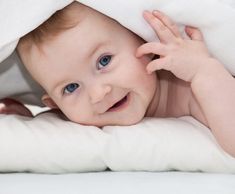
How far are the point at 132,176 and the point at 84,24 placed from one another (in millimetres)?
279

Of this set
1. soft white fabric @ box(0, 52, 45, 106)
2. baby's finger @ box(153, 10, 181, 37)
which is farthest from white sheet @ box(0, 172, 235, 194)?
soft white fabric @ box(0, 52, 45, 106)

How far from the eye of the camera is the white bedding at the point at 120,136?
904 mm

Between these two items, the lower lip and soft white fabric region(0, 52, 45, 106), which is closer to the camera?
the lower lip

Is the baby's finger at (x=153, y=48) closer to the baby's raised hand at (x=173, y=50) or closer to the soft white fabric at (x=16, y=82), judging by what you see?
the baby's raised hand at (x=173, y=50)

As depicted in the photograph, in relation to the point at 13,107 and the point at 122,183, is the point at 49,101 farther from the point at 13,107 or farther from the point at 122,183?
the point at 122,183

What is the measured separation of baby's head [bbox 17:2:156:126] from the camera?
963 millimetres

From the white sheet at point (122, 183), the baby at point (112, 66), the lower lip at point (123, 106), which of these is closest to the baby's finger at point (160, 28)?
the baby at point (112, 66)

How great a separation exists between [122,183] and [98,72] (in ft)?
0.76

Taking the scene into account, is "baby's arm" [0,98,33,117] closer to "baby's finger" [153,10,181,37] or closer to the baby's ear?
the baby's ear

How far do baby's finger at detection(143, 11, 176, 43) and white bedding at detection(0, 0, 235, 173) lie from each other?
2 cm

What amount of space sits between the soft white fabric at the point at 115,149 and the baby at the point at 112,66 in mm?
39

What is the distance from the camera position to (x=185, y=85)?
1083 millimetres

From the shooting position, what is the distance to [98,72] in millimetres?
976

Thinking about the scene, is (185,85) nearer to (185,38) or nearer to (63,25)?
(185,38)
